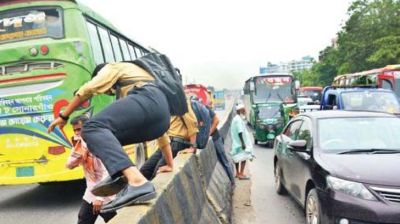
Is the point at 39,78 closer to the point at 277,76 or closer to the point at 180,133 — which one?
the point at 180,133

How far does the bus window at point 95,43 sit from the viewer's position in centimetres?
776

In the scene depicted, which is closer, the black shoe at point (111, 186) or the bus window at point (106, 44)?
the black shoe at point (111, 186)

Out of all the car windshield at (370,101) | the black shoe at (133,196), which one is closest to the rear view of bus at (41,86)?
the black shoe at (133,196)

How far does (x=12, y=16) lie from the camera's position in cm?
770

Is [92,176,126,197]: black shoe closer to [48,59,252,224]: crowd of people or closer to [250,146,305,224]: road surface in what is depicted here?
[48,59,252,224]: crowd of people

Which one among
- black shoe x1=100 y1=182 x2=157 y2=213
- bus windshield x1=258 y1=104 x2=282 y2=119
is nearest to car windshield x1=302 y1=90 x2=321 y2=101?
bus windshield x1=258 y1=104 x2=282 y2=119

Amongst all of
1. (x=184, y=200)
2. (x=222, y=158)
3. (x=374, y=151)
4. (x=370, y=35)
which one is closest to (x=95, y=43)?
(x=222, y=158)

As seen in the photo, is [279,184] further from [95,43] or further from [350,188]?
[95,43]

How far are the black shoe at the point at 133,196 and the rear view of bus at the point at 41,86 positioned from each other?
4.58 metres

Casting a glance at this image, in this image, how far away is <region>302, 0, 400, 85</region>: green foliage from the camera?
133ft

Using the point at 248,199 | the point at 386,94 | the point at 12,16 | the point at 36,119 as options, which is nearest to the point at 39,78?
the point at 36,119

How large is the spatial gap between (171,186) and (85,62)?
165 inches

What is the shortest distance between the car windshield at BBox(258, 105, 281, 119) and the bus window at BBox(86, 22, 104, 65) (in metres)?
9.97

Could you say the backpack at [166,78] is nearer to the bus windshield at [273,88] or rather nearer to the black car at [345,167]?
the black car at [345,167]
